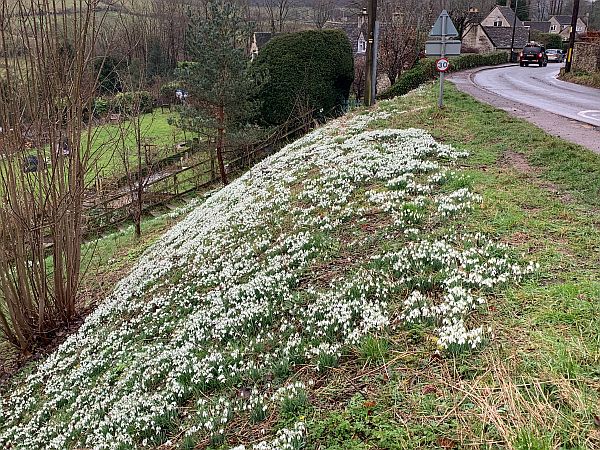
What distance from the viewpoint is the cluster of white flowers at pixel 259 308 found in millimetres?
4758

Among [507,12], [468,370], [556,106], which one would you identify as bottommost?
[468,370]

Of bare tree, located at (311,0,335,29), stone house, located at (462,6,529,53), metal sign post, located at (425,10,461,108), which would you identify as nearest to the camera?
metal sign post, located at (425,10,461,108)

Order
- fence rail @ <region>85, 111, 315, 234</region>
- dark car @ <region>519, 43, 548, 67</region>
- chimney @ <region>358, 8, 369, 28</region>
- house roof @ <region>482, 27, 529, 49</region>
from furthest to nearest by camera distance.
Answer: house roof @ <region>482, 27, 529, 49</region> < dark car @ <region>519, 43, 548, 67</region> < chimney @ <region>358, 8, 369, 28</region> < fence rail @ <region>85, 111, 315, 234</region>

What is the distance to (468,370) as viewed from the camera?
394 centimetres

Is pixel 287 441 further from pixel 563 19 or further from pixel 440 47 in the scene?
pixel 563 19

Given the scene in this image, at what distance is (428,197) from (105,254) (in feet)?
46.2

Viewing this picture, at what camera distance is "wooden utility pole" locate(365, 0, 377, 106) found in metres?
19.0

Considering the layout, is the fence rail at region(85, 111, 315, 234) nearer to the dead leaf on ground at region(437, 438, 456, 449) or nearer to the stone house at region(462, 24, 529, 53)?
the dead leaf on ground at region(437, 438, 456, 449)

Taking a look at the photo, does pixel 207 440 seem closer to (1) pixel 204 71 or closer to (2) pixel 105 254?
(2) pixel 105 254

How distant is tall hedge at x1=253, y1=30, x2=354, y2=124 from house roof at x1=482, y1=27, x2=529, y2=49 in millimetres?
53174

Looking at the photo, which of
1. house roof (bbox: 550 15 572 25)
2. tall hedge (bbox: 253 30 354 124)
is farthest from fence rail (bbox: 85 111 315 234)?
house roof (bbox: 550 15 572 25)

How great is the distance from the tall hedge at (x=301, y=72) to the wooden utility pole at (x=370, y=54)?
8.92 metres

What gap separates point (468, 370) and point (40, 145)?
8.81 m

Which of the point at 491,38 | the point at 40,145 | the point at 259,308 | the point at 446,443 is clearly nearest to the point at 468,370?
the point at 446,443
